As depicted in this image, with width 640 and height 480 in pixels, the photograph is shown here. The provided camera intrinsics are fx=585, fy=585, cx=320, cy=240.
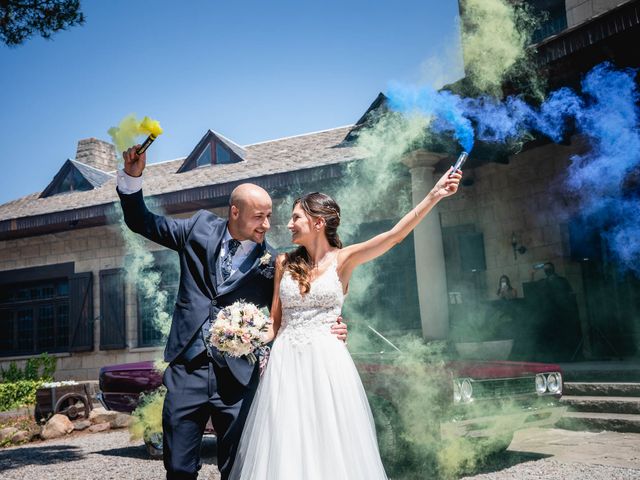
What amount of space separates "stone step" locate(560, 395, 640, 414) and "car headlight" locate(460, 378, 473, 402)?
2.69 meters

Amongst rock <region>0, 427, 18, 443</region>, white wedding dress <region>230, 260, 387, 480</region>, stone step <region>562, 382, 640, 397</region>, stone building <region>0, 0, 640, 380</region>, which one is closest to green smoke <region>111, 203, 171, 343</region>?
stone building <region>0, 0, 640, 380</region>

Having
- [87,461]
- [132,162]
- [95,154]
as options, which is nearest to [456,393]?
[132,162]

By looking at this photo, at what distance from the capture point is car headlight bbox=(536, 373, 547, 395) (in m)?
5.88

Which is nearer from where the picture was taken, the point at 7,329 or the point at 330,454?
the point at 330,454

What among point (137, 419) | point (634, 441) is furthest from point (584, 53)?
point (137, 419)

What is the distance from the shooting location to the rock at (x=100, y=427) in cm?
1060

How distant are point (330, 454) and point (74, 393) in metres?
9.49

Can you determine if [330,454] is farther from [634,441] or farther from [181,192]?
[181,192]

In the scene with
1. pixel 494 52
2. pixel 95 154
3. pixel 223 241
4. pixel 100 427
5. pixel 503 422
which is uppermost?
pixel 95 154

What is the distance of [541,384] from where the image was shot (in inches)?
234

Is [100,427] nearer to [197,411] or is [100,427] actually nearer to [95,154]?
[197,411]

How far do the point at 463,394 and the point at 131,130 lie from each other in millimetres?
3584

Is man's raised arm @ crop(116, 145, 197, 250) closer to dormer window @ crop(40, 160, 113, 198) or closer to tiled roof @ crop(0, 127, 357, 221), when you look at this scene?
tiled roof @ crop(0, 127, 357, 221)

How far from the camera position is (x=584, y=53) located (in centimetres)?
→ 795
